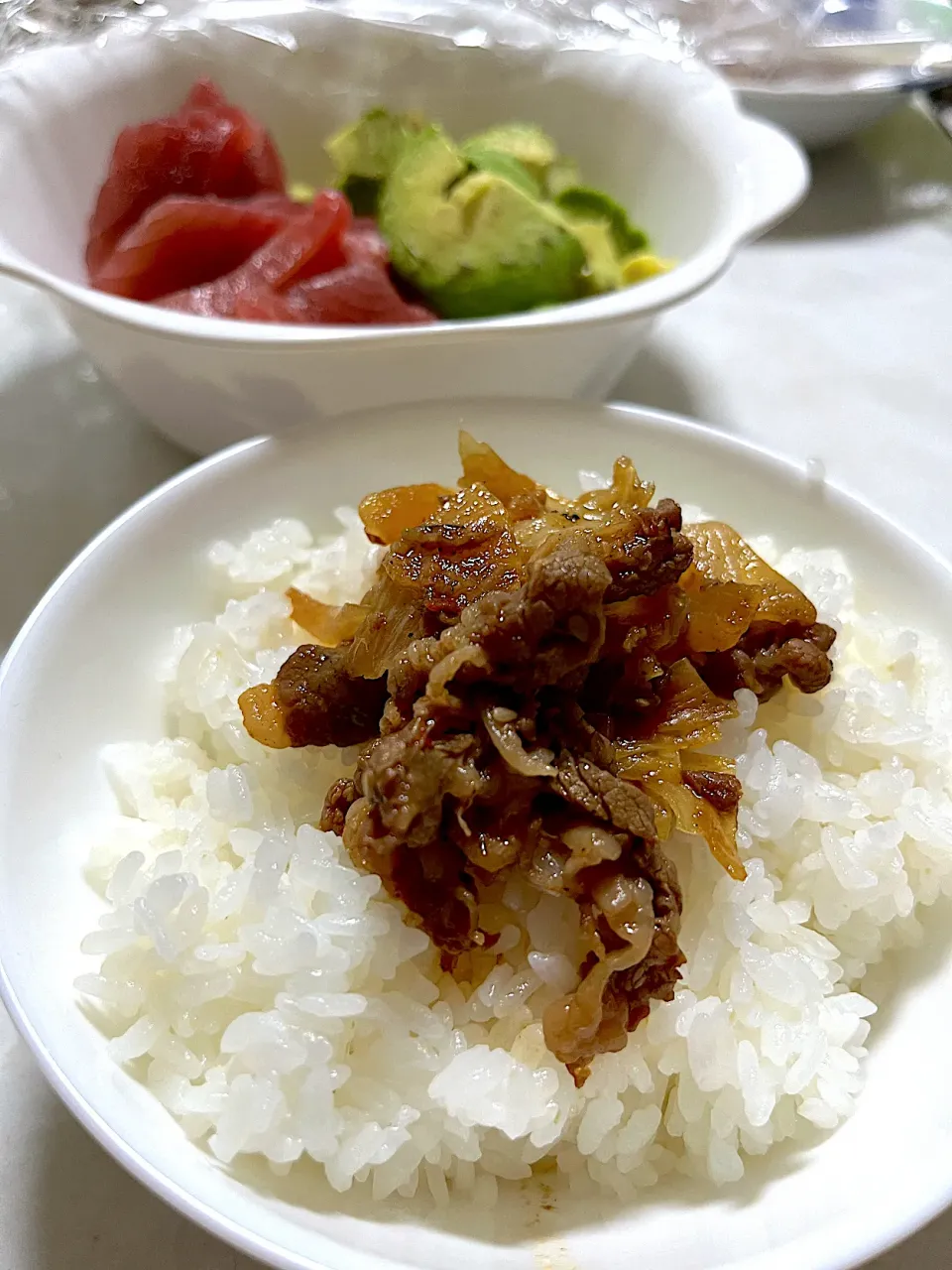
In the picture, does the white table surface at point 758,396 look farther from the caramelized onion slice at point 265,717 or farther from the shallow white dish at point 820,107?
the caramelized onion slice at point 265,717

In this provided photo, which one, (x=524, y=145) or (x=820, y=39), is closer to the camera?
(x=524, y=145)

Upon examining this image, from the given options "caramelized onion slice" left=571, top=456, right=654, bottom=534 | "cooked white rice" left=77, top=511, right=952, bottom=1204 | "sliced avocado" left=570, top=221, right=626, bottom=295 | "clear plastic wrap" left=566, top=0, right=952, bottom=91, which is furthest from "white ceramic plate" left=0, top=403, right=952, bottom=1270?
"clear plastic wrap" left=566, top=0, right=952, bottom=91

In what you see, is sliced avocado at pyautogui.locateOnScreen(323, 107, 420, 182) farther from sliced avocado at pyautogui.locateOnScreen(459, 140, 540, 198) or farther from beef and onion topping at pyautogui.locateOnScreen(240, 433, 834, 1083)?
beef and onion topping at pyautogui.locateOnScreen(240, 433, 834, 1083)

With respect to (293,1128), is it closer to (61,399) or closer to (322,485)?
(322,485)

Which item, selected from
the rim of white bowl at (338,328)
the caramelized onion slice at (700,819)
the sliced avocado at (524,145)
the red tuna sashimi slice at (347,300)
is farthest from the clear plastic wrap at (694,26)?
the caramelized onion slice at (700,819)

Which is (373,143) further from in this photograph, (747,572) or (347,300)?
(747,572)

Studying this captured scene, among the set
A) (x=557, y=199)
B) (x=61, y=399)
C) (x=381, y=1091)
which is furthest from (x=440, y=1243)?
(x=557, y=199)

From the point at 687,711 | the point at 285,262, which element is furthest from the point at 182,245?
the point at 687,711
